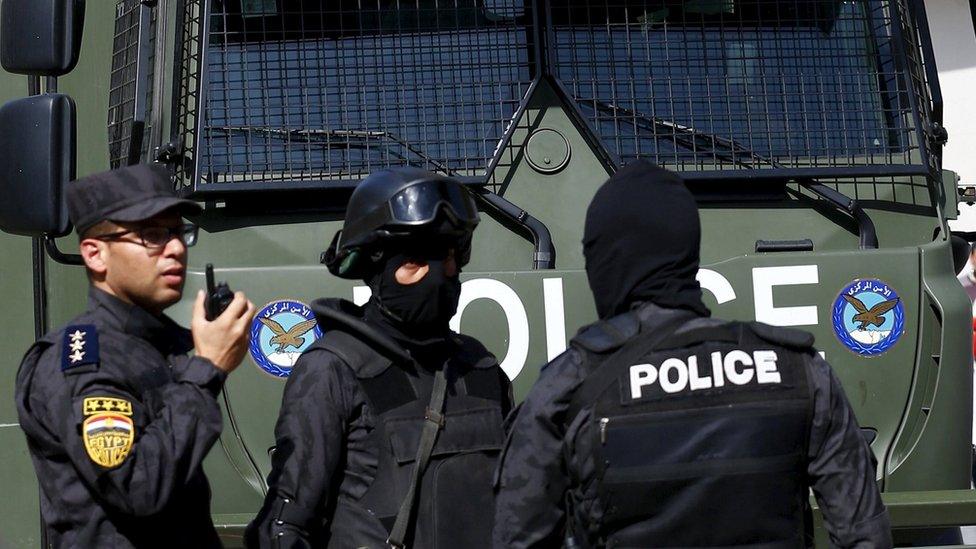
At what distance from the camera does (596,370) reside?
2.27 m

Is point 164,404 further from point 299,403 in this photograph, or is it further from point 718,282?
point 718,282

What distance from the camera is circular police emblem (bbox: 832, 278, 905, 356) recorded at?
368 centimetres

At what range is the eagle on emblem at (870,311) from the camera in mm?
3693

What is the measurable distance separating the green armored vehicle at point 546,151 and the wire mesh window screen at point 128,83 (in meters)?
0.01

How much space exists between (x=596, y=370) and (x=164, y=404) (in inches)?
29.4

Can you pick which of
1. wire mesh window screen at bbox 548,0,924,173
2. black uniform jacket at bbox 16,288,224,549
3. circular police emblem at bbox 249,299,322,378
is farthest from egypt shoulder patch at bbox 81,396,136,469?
wire mesh window screen at bbox 548,0,924,173

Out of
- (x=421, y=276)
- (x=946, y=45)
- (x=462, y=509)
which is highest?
(x=946, y=45)

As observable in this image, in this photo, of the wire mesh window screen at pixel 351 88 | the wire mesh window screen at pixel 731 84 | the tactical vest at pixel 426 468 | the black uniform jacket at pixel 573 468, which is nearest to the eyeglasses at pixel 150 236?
the tactical vest at pixel 426 468

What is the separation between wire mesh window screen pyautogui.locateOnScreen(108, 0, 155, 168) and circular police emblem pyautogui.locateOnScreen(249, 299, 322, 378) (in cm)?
73

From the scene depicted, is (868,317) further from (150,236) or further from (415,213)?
(150,236)

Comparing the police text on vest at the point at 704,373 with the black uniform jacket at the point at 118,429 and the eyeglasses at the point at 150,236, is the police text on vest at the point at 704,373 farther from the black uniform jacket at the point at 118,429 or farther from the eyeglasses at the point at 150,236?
the eyeglasses at the point at 150,236

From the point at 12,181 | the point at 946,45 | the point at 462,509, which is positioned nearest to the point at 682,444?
the point at 462,509

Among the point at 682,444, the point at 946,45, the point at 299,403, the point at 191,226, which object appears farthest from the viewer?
the point at 946,45

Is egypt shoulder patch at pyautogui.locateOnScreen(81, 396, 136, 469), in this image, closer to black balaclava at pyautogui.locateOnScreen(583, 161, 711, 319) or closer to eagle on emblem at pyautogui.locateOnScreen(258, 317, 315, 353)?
black balaclava at pyautogui.locateOnScreen(583, 161, 711, 319)
